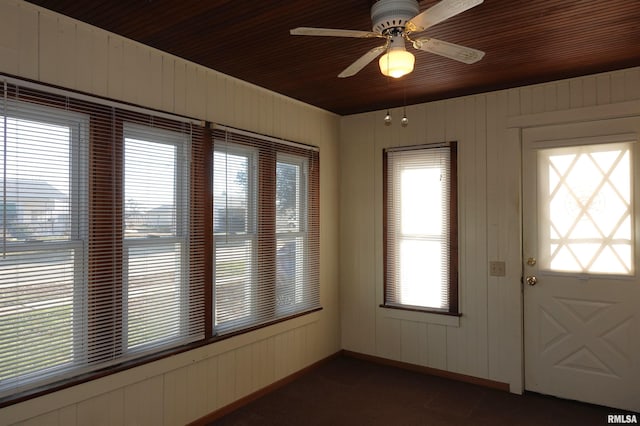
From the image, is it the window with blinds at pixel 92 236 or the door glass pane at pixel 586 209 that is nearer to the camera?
the window with blinds at pixel 92 236

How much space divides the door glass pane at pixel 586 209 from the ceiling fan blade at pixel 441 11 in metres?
2.19

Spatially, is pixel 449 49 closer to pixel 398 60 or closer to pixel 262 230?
pixel 398 60

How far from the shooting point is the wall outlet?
362 cm

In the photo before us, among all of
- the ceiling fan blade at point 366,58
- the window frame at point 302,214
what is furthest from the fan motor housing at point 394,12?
the window frame at point 302,214

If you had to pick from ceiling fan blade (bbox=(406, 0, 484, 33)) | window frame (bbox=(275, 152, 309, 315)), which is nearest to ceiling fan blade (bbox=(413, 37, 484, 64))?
ceiling fan blade (bbox=(406, 0, 484, 33))

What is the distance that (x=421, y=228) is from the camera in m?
4.02

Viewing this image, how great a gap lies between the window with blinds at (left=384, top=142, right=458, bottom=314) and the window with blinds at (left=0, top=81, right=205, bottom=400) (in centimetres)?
195

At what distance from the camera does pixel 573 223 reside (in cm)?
335

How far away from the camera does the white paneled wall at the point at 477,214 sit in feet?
11.2

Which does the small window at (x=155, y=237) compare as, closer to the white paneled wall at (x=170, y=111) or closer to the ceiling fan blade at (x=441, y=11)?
the white paneled wall at (x=170, y=111)

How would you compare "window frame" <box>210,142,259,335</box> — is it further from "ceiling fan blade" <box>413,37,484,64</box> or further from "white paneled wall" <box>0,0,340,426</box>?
"ceiling fan blade" <box>413,37,484,64</box>

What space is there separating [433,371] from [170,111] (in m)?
3.23

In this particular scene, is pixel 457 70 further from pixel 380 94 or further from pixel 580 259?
pixel 580 259

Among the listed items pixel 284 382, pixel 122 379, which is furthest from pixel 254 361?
pixel 122 379
